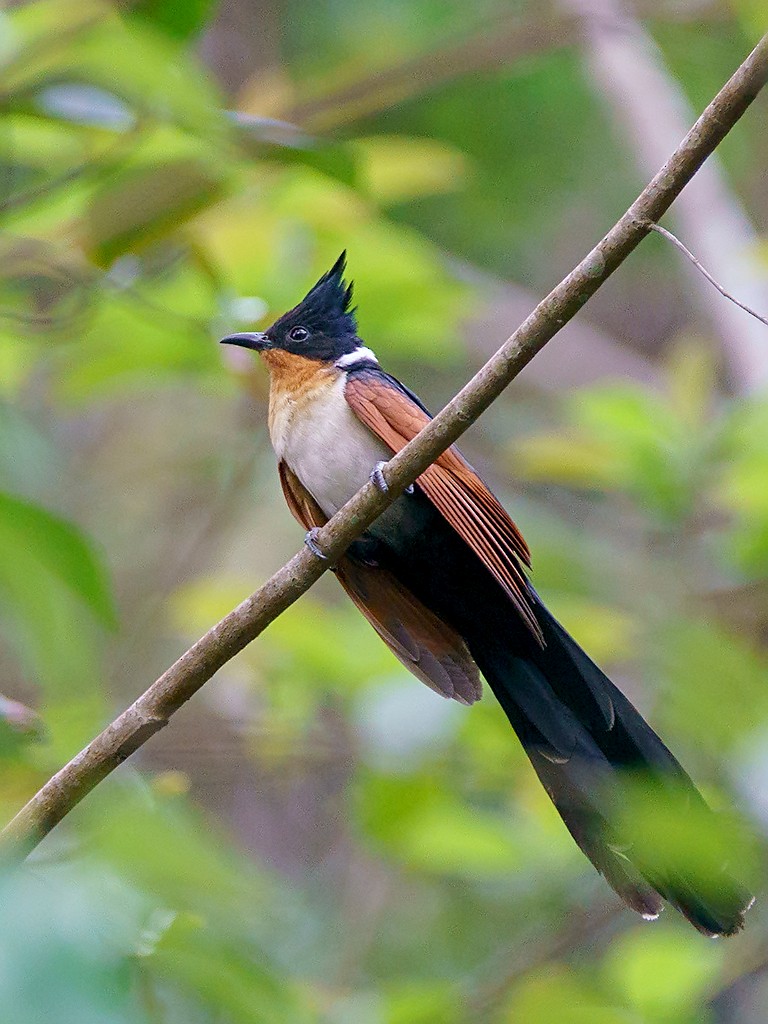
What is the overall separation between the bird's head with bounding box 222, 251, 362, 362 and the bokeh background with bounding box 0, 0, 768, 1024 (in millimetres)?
81

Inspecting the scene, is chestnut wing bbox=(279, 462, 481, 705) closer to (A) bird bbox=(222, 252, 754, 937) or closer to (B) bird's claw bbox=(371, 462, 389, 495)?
(A) bird bbox=(222, 252, 754, 937)

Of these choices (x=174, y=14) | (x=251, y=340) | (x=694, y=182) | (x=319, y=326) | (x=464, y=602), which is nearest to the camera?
(x=174, y=14)

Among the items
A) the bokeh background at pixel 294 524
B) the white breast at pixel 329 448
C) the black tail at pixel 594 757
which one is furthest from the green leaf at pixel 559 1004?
the white breast at pixel 329 448

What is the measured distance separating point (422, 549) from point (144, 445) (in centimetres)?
413

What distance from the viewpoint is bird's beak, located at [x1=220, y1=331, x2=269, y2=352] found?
329cm

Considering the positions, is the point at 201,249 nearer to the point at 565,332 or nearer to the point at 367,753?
the point at 367,753

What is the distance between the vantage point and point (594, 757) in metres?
2.79

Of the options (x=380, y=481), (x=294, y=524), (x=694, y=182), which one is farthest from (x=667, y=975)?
(x=694, y=182)

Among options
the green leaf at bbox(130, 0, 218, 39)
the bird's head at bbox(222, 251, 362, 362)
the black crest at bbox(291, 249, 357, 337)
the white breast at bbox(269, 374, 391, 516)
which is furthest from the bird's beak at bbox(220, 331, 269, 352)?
the green leaf at bbox(130, 0, 218, 39)

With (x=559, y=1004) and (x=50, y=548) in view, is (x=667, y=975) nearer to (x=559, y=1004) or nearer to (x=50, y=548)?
(x=559, y=1004)

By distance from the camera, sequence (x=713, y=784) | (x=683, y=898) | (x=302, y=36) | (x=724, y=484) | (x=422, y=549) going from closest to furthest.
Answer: (x=683, y=898) < (x=422, y=549) < (x=713, y=784) < (x=724, y=484) < (x=302, y=36)

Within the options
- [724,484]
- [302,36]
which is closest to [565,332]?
[302,36]

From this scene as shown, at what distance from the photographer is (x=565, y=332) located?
6.58m

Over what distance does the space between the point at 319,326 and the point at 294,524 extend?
2792 millimetres
